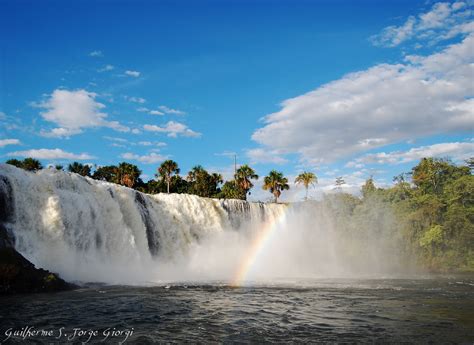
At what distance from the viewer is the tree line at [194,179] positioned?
5962cm

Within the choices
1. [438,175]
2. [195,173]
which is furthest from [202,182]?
[438,175]

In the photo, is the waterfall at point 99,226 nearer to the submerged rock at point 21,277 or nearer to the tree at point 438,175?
the submerged rock at point 21,277

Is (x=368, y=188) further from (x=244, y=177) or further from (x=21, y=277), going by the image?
(x=21, y=277)

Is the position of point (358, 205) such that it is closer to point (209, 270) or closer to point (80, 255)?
point (209, 270)

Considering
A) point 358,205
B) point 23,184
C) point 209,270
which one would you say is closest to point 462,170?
point 358,205

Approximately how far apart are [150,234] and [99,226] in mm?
5483

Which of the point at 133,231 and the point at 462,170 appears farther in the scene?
the point at 462,170

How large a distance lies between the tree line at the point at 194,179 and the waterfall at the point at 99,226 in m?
26.0

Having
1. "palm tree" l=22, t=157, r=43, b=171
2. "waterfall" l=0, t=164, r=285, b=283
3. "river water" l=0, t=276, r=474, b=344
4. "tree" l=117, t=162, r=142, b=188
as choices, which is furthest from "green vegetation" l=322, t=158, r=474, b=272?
"palm tree" l=22, t=157, r=43, b=171

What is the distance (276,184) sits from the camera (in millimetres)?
62562

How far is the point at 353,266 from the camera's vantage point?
37625 mm

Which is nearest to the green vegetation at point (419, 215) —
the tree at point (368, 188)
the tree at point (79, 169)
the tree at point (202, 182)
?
the tree at point (368, 188)

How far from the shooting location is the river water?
380 inches

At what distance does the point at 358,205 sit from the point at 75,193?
96.1 ft
